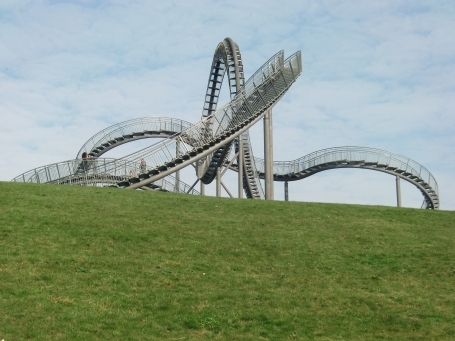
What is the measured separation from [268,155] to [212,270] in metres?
28.5

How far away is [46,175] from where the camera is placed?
141 ft

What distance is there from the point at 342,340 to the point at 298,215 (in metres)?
12.9

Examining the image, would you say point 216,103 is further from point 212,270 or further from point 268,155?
point 212,270

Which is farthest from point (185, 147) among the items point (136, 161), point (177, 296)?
point (177, 296)

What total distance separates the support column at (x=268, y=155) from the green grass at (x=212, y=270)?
58.8ft

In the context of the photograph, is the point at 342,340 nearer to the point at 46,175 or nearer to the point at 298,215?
the point at 298,215

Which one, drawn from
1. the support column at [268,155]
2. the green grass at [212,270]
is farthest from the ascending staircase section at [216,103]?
the green grass at [212,270]

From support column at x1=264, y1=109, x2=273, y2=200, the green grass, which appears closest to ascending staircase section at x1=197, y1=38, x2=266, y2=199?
support column at x1=264, y1=109, x2=273, y2=200

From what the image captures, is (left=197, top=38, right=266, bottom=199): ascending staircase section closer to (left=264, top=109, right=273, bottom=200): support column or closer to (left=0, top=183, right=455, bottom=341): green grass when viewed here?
(left=264, top=109, right=273, bottom=200): support column

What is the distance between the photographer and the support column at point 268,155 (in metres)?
49.4

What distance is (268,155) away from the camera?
49.8 meters

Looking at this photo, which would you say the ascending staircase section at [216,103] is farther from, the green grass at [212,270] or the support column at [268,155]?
the green grass at [212,270]

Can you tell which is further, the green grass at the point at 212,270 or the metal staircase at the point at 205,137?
the metal staircase at the point at 205,137

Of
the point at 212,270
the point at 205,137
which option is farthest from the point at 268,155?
the point at 212,270
